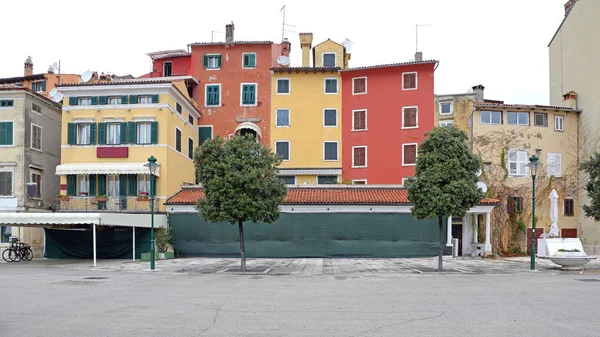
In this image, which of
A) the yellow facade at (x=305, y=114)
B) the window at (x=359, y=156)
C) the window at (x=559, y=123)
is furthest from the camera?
the yellow facade at (x=305, y=114)

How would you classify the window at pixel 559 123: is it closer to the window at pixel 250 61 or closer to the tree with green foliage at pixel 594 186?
the tree with green foliage at pixel 594 186

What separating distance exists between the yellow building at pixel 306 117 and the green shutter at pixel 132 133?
417 inches

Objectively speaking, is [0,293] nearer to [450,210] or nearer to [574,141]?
[450,210]

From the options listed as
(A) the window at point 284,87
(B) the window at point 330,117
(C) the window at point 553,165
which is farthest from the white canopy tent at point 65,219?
(C) the window at point 553,165

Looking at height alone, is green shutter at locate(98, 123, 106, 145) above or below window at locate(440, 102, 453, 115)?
below

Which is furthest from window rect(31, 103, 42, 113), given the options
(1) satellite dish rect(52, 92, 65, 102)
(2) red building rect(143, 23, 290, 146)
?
(2) red building rect(143, 23, 290, 146)

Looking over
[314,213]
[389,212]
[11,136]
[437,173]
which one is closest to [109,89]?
[11,136]

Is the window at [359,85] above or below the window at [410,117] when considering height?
above

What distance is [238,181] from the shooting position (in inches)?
926

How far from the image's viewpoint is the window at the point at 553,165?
129 ft

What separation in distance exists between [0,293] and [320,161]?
28356mm

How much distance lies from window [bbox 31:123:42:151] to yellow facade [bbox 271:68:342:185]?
15.4 metres

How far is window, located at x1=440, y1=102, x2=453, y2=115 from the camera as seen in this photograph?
141 feet

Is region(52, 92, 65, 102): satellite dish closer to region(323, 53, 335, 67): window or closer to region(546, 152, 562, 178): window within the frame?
region(323, 53, 335, 67): window
